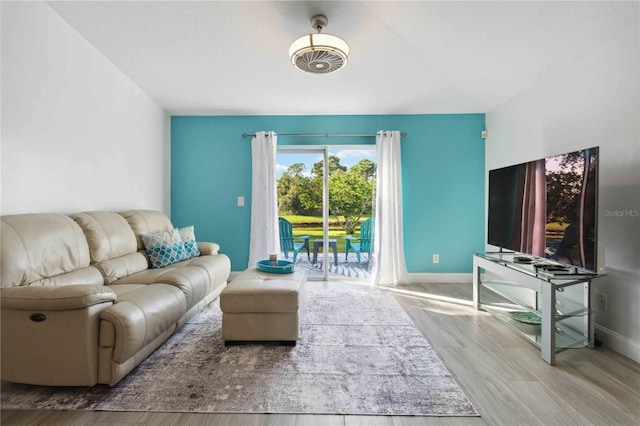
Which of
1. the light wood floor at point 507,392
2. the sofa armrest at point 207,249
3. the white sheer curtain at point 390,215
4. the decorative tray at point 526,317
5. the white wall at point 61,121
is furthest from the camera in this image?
the white sheer curtain at point 390,215

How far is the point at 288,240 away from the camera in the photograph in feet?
13.9

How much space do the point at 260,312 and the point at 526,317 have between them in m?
2.23

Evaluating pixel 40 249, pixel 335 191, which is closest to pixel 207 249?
pixel 40 249

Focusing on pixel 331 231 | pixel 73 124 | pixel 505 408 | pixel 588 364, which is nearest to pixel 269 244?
pixel 331 231

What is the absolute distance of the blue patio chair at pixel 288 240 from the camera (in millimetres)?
4234

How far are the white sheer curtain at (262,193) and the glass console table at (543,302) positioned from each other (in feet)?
8.43

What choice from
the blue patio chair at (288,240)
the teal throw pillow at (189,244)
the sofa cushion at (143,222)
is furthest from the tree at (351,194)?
the sofa cushion at (143,222)

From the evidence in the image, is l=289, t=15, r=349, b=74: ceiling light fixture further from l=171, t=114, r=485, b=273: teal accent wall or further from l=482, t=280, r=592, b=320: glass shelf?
l=482, t=280, r=592, b=320: glass shelf

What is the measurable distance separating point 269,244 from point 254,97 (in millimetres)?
1895

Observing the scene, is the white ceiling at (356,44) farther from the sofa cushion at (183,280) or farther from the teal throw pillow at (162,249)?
the sofa cushion at (183,280)

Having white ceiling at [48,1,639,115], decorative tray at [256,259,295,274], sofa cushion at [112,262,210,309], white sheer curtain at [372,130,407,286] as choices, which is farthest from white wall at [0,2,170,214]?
white sheer curtain at [372,130,407,286]

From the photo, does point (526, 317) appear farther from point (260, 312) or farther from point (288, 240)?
point (288, 240)

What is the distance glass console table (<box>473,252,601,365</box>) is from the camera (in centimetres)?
201

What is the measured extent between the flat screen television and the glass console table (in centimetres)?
16
